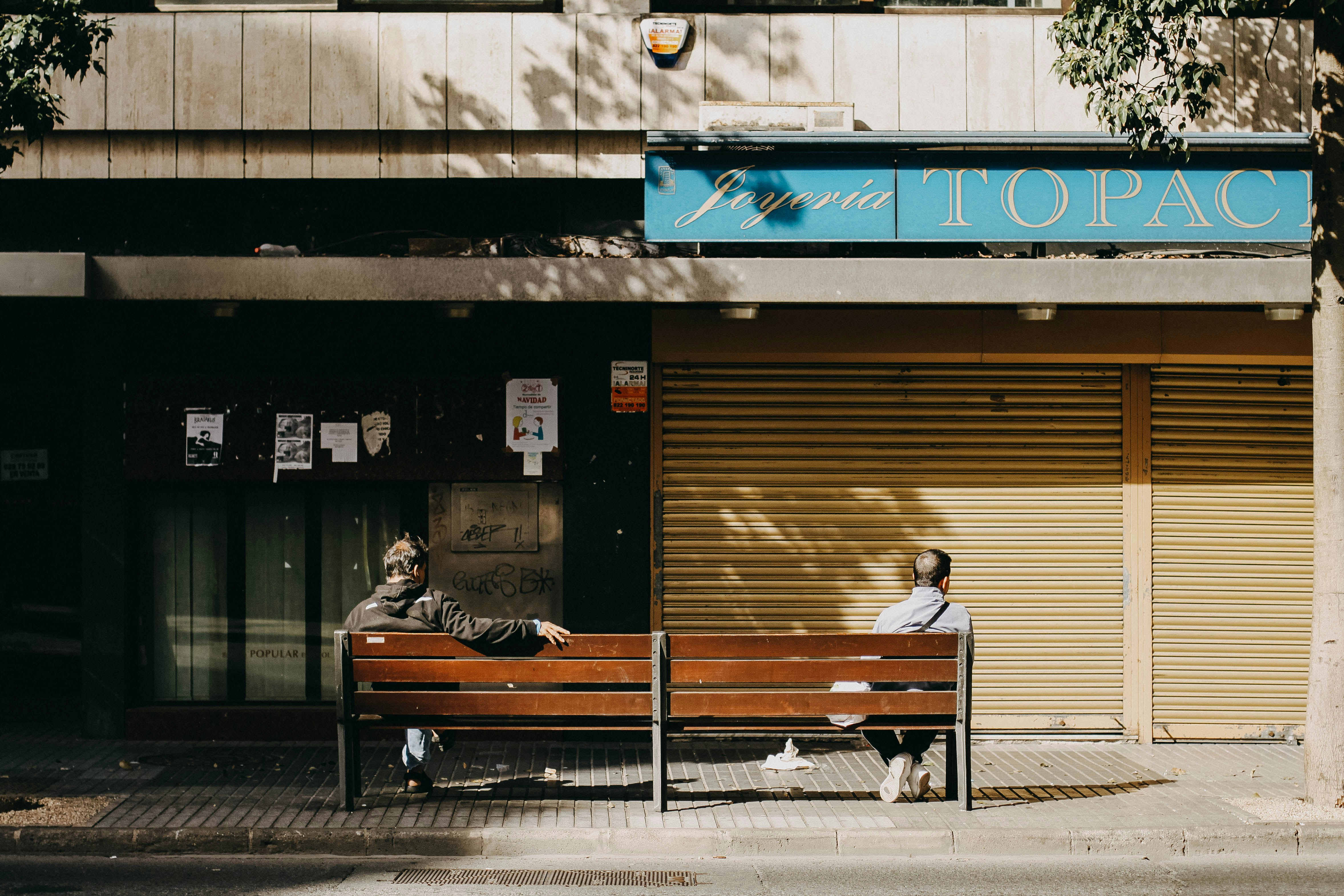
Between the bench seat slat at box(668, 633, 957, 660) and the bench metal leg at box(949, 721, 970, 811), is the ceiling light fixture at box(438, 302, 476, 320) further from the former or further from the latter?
the bench metal leg at box(949, 721, 970, 811)

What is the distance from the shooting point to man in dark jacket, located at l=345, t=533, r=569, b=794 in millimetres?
6422

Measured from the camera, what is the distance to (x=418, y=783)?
6781mm

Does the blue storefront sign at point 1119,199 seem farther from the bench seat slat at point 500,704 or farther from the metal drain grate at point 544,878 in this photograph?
the metal drain grate at point 544,878

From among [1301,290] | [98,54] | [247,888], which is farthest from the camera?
[98,54]

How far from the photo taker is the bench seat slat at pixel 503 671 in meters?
6.35

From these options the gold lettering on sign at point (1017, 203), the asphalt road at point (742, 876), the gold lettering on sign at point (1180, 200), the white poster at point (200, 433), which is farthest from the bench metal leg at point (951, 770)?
the white poster at point (200, 433)

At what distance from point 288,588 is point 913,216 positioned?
18.9 feet

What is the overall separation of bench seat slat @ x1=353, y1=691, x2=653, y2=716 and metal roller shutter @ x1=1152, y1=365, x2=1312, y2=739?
16.0ft

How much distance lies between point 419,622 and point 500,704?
29.3 inches

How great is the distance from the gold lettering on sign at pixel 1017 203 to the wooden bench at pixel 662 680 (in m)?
3.48

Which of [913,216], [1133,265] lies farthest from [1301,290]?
[913,216]

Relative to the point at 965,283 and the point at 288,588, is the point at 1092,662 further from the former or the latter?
the point at 288,588

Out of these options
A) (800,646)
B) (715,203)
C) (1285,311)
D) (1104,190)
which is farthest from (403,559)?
(1285,311)

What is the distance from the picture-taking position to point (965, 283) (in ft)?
26.4
